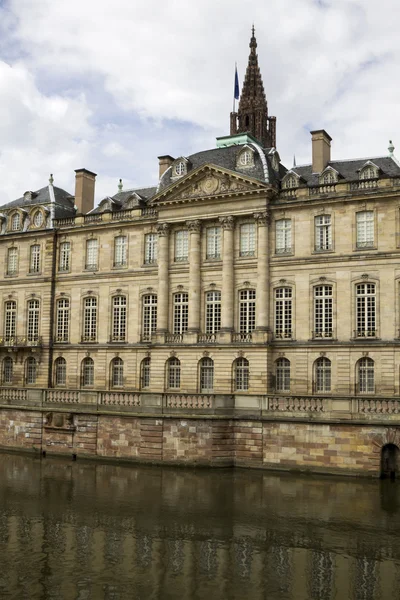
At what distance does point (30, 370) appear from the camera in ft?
174

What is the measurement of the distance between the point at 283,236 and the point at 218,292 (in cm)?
544

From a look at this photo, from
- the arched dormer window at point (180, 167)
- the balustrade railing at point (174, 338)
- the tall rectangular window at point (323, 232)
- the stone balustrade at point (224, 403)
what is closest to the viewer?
the stone balustrade at point (224, 403)

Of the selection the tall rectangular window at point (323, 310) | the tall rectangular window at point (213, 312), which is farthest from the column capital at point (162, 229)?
the tall rectangular window at point (323, 310)

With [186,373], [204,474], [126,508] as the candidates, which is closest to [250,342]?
[186,373]

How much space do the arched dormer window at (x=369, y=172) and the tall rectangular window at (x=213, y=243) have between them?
954 centimetres

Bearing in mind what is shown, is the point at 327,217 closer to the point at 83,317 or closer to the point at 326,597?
the point at 83,317

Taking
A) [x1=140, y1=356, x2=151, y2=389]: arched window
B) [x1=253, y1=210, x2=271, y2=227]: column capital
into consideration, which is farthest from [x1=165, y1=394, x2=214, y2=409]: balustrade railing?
[x1=253, y1=210, x2=271, y2=227]: column capital

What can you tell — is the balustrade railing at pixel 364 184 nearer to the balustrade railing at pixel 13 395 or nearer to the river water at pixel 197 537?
the river water at pixel 197 537

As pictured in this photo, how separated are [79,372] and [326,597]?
35.6 metres

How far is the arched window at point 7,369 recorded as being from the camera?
53906 mm

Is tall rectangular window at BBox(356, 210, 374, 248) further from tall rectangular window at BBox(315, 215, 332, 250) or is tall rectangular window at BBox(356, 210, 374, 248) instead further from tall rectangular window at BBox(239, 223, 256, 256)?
tall rectangular window at BBox(239, 223, 256, 256)

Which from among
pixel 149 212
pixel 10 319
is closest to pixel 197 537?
pixel 149 212

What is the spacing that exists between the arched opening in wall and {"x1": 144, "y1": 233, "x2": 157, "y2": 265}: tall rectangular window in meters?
21.5

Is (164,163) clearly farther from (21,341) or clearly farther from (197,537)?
(197,537)
